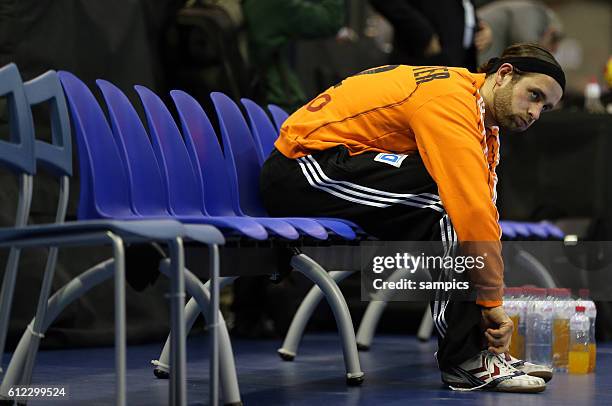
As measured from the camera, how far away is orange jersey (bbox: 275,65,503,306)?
3238 mm

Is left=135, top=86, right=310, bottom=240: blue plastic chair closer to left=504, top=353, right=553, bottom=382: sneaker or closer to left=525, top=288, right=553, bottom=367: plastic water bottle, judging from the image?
left=504, top=353, right=553, bottom=382: sneaker

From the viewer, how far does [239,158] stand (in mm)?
3816

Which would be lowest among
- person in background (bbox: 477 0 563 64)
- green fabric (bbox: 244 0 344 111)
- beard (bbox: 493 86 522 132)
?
beard (bbox: 493 86 522 132)

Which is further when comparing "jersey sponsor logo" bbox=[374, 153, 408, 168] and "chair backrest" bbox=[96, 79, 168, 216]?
"jersey sponsor logo" bbox=[374, 153, 408, 168]

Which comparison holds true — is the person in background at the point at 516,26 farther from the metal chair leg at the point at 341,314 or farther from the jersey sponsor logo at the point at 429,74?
the metal chair leg at the point at 341,314

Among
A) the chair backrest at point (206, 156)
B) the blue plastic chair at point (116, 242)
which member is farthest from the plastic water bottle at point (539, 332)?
the blue plastic chair at point (116, 242)

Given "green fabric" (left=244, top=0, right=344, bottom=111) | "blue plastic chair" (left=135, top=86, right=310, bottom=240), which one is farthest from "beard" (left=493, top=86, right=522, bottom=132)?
"green fabric" (left=244, top=0, right=344, bottom=111)

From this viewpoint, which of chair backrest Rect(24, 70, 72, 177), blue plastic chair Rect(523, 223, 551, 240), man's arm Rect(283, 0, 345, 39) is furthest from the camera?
man's arm Rect(283, 0, 345, 39)

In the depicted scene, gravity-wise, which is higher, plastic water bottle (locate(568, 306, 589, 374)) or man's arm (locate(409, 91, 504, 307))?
man's arm (locate(409, 91, 504, 307))

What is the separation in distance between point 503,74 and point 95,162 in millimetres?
1285

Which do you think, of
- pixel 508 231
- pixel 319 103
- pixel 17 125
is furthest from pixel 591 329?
pixel 17 125

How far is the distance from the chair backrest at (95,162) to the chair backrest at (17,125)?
0.17 meters

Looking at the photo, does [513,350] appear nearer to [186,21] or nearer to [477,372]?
[477,372]

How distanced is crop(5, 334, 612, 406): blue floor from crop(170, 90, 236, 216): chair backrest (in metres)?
0.57
